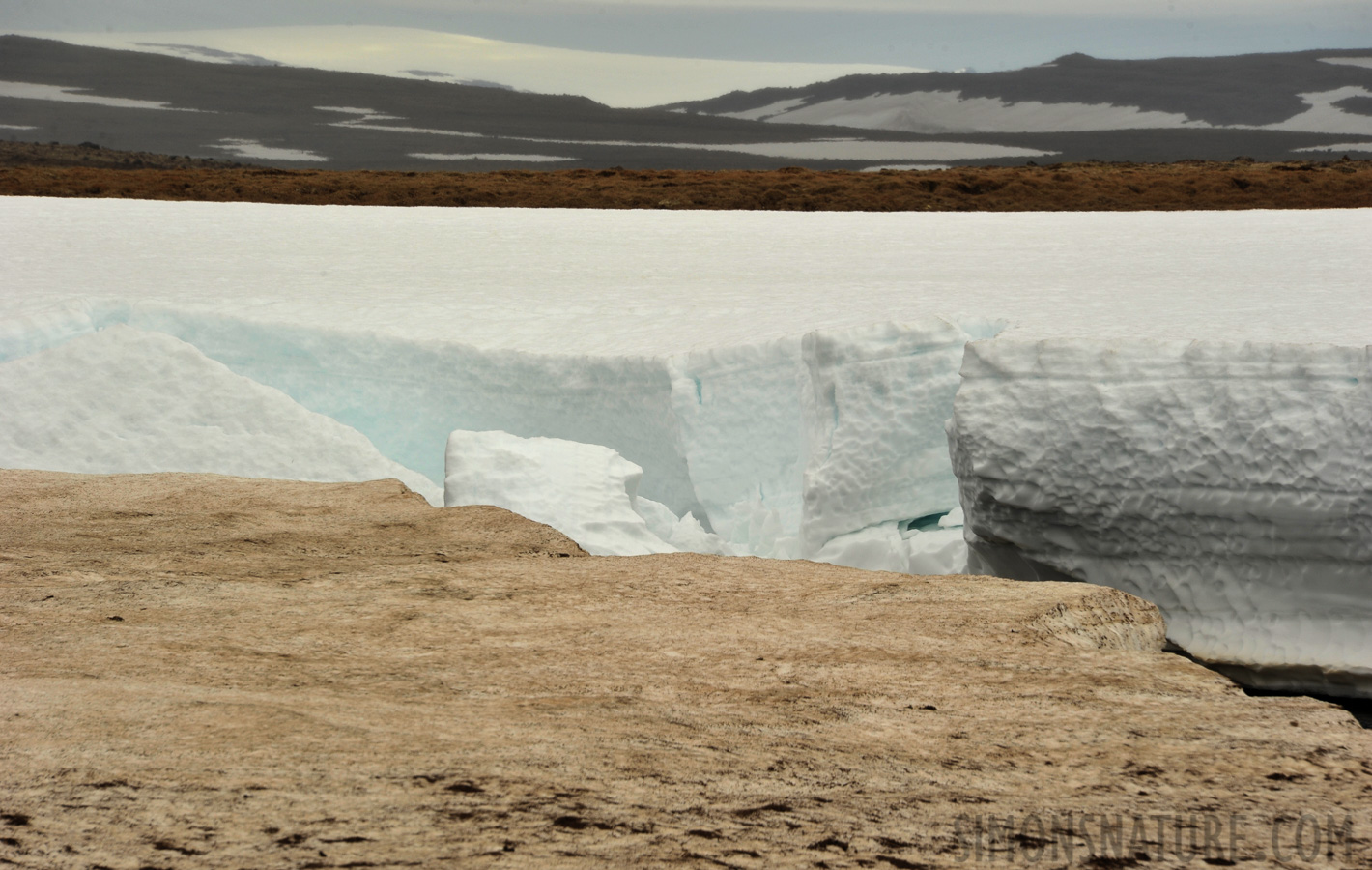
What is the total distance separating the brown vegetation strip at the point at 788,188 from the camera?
13.6 metres

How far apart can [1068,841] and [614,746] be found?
62 cm

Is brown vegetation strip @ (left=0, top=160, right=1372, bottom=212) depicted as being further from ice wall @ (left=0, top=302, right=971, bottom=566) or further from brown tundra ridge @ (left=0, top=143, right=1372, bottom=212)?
ice wall @ (left=0, top=302, right=971, bottom=566)

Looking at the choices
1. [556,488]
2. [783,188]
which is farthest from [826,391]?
[783,188]

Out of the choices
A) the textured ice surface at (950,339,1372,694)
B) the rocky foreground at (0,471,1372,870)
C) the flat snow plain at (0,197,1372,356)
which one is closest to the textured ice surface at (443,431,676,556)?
the flat snow plain at (0,197,1372,356)

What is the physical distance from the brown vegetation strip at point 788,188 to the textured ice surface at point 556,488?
383 inches

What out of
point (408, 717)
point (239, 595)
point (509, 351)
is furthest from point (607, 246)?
point (408, 717)

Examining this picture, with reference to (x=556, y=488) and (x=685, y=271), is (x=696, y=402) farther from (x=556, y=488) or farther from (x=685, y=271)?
(x=685, y=271)

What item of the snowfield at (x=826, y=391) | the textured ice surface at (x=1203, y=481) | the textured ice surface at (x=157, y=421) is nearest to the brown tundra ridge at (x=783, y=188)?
the snowfield at (x=826, y=391)

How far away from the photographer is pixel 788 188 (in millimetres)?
14844

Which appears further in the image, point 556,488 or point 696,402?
point 696,402

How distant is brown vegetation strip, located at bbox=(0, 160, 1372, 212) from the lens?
13648 millimetres

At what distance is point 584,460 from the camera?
13.1 ft

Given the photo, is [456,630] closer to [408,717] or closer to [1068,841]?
[408,717]

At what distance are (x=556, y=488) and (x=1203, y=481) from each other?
2.10 meters
